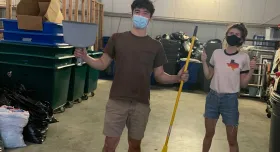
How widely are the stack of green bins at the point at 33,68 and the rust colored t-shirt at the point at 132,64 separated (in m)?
2.00

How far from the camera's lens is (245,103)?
6.24 metres

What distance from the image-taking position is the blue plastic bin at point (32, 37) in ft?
12.5

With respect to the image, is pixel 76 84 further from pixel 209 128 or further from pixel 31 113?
pixel 209 128

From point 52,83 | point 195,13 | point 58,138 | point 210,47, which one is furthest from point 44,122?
point 195,13

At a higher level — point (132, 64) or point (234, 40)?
point (234, 40)

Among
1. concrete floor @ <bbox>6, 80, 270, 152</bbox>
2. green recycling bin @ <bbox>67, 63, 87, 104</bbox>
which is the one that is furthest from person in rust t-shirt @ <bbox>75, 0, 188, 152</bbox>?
green recycling bin @ <bbox>67, 63, 87, 104</bbox>

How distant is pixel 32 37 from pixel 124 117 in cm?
239

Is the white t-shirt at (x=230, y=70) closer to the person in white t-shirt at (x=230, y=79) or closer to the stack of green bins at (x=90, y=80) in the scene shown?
the person in white t-shirt at (x=230, y=79)

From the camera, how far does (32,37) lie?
386 centimetres

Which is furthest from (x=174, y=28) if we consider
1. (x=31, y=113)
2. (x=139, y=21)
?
(x=139, y=21)

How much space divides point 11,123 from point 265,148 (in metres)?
2.88

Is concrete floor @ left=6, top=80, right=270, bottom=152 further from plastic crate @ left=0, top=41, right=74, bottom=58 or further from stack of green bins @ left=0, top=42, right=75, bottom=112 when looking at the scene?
plastic crate @ left=0, top=41, right=74, bottom=58

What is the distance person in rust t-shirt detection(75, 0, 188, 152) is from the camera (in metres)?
1.98

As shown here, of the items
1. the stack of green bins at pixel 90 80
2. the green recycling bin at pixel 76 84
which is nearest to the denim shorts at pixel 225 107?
the green recycling bin at pixel 76 84
